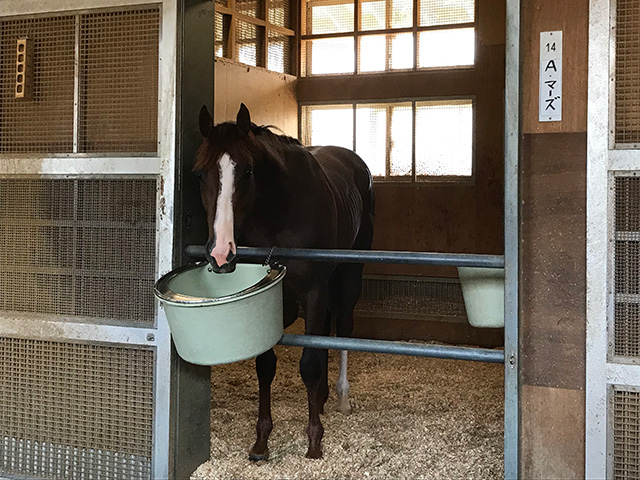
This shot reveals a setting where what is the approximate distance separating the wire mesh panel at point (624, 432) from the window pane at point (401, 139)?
12.5 ft

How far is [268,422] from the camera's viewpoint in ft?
9.26

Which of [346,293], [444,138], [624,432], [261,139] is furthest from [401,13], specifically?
[624,432]

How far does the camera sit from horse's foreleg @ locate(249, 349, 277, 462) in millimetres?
2734

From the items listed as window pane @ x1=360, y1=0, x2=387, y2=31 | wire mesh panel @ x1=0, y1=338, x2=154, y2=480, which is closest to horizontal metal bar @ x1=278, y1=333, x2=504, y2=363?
wire mesh panel @ x1=0, y1=338, x2=154, y2=480

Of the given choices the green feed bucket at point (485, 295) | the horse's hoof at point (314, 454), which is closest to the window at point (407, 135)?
the horse's hoof at point (314, 454)

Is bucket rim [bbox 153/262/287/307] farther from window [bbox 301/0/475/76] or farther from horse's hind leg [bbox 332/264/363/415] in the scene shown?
window [bbox 301/0/475/76]

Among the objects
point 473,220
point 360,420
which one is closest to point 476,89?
point 473,220

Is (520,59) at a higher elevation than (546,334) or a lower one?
higher

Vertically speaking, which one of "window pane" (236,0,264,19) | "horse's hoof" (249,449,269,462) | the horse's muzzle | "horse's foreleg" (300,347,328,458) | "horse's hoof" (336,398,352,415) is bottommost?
"horse's hoof" (249,449,269,462)

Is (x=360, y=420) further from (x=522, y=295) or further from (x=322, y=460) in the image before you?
(x=522, y=295)

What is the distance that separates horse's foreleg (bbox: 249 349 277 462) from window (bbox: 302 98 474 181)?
2.94 m

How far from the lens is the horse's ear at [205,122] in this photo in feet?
7.52

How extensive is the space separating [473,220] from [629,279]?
3431mm

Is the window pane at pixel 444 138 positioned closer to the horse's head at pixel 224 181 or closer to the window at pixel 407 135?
the window at pixel 407 135
